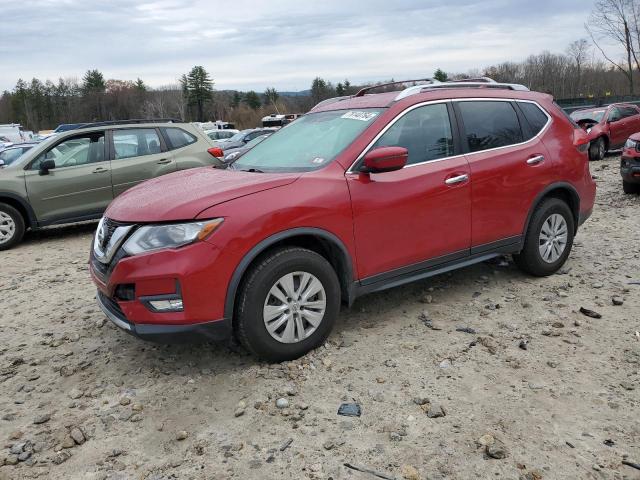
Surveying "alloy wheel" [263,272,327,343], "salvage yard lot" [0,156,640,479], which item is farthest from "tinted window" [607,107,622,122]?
"alloy wheel" [263,272,327,343]

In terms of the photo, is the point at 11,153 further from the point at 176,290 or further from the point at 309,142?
the point at 176,290

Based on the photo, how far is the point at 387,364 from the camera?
359 centimetres

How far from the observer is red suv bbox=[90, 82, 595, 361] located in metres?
3.25

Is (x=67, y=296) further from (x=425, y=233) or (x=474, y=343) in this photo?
(x=474, y=343)

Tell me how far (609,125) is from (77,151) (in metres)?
13.4

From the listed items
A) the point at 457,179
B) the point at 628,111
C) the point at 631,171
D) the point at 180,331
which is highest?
the point at 628,111

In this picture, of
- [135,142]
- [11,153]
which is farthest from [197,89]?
[135,142]

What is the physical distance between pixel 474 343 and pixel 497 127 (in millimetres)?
1950

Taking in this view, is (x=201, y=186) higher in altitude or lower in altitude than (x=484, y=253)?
higher

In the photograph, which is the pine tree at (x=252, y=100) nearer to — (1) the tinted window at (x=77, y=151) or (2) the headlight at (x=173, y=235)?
(1) the tinted window at (x=77, y=151)

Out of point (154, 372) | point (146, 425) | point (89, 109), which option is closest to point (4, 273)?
point (154, 372)

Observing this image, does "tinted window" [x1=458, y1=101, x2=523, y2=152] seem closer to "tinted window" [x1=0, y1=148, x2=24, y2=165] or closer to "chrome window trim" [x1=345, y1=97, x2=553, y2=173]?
"chrome window trim" [x1=345, y1=97, x2=553, y2=173]

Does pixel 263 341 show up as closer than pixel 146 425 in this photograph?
No

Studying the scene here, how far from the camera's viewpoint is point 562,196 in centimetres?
513
